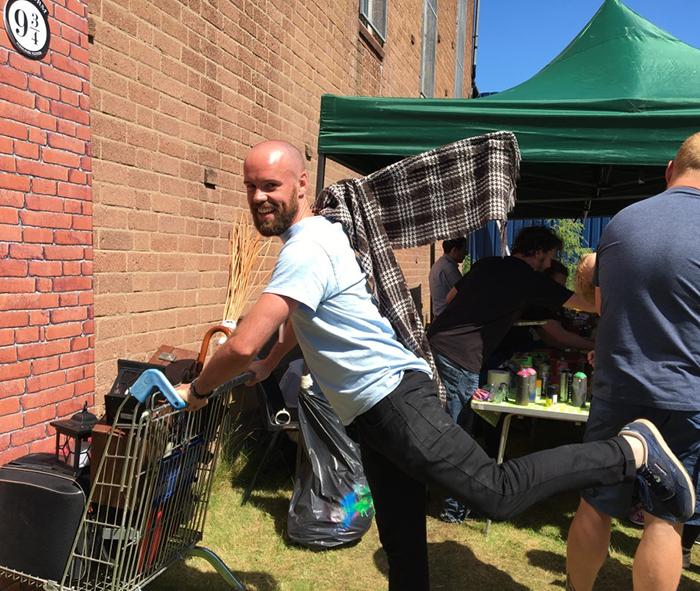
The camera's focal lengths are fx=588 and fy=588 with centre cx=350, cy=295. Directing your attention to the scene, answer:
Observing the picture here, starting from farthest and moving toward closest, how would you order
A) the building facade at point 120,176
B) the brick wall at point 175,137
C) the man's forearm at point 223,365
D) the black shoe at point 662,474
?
the brick wall at point 175,137, the building facade at point 120,176, the black shoe at point 662,474, the man's forearm at point 223,365

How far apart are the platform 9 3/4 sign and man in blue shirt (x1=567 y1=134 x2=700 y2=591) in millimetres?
2625

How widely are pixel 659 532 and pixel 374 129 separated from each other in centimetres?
274

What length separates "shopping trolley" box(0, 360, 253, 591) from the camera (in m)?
1.95

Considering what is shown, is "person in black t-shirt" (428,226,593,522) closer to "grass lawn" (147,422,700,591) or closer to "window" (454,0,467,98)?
"grass lawn" (147,422,700,591)

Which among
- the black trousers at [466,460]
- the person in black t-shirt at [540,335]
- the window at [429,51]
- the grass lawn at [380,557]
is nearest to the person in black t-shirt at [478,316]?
the grass lawn at [380,557]

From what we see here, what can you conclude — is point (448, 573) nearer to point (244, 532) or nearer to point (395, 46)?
Answer: point (244, 532)

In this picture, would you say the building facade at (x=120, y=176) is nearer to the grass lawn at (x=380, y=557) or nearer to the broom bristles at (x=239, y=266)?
the broom bristles at (x=239, y=266)

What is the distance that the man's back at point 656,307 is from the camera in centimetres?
214

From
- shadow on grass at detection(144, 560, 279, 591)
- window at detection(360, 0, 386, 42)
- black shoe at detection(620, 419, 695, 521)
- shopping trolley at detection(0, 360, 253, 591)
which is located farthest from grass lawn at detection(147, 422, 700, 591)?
window at detection(360, 0, 386, 42)

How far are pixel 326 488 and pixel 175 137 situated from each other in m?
2.34

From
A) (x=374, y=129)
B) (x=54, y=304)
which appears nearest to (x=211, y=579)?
(x=54, y=304)

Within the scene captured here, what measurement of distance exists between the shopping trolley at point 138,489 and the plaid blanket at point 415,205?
0.67 meters

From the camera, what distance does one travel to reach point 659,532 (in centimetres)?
221

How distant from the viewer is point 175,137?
12.2 feet
